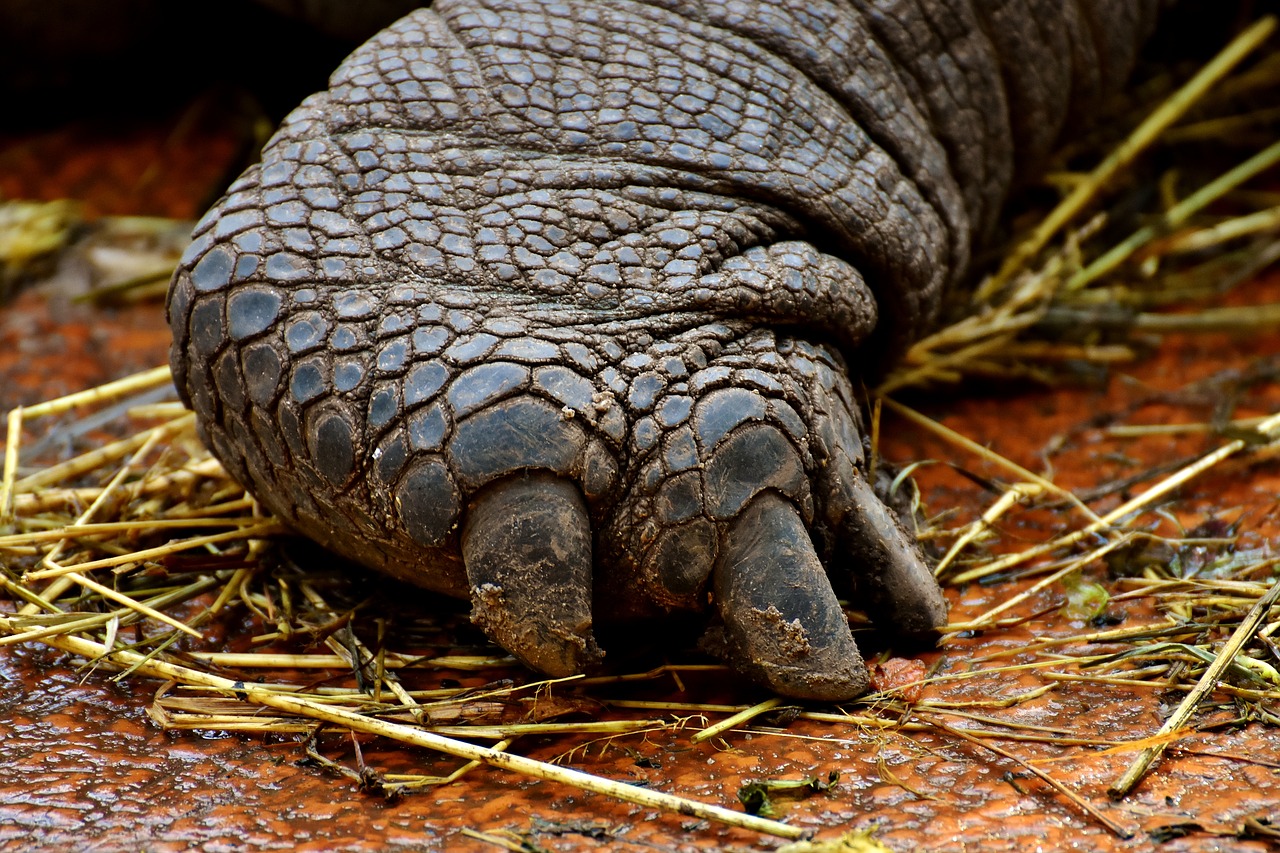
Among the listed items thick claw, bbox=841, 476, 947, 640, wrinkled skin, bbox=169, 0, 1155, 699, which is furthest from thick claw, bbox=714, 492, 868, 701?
thick claw, bbox=841, 476, 947, 640

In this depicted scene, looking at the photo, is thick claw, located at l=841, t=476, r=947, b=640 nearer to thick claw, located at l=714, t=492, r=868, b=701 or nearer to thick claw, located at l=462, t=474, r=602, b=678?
thick claw, located at l=714, t=492, r=868, b=701

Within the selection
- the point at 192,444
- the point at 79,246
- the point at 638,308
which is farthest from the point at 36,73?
the point at 638,308

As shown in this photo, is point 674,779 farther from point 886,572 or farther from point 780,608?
point 886,572

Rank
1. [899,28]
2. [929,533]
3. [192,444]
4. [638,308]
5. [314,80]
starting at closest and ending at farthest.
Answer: [638,308], [929,533], [899,28], [192,444], [314,80]

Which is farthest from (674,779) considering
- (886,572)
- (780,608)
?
(886,572)

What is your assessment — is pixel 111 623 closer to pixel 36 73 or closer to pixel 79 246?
pixel 79 246

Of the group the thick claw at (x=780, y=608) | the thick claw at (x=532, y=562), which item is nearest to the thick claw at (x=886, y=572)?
the thick claw at (x=780, y=608)
